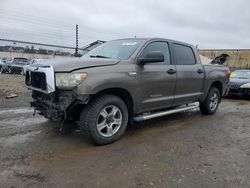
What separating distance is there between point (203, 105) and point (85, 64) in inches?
164

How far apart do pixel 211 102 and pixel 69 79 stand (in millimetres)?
4652

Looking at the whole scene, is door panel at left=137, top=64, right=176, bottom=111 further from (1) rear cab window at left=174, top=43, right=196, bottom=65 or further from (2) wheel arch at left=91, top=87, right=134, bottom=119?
(1) rear cab window at left=174, top=43, right=196, bottom=65

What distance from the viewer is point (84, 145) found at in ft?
14.8

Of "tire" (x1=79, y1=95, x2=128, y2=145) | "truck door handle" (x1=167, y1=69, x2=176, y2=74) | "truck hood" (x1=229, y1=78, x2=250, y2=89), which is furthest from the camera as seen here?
"truck hood" (x1=229, y1=78, x2=250, y2=89)

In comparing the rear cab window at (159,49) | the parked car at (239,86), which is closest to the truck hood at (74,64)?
the rear cab window at (159,49)

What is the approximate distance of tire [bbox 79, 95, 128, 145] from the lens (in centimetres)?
425

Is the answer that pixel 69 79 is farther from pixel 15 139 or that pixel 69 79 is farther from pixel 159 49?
pixel 159 49

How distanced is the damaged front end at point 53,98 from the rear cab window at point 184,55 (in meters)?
2.68

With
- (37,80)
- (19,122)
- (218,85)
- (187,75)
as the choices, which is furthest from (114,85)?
(218,85)

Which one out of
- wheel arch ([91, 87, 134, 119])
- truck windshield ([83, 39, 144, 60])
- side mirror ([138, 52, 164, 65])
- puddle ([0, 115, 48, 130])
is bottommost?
puddle ([0, 115, 48, 130])

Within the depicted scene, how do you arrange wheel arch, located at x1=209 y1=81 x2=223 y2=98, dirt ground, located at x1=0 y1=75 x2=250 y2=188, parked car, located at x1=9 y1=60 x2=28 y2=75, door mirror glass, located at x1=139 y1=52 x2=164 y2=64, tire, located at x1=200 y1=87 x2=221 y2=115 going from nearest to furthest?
1. dirt ground, located at x1=0 y1=75 x2=250 y2=188
2. door mirror glass, located at x1=139 y1=52 x2=164 y2=64
3. tire, located at x1=200 y1=87 x2=221 y2=115
4. wheel arch, located at x1=209 y1=81 x2=223 y2=98
5. parked car, located at x1=9 y1=60 x2=28 y2=75

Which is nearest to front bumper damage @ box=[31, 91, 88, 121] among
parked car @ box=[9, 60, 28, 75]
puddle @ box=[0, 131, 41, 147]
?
puddle @ box=[0, 131, 41, 147]

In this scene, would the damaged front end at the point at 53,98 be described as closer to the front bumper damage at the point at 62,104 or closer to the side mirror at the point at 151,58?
the front bumper damage at the point at 62,104

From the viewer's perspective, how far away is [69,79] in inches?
161
